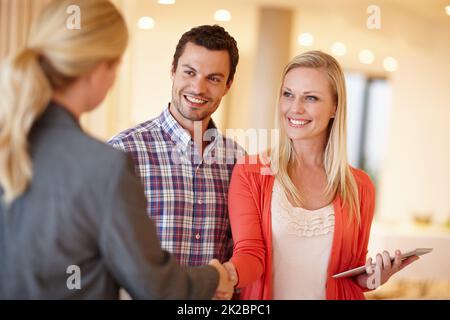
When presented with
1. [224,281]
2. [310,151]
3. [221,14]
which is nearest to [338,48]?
[221,14]

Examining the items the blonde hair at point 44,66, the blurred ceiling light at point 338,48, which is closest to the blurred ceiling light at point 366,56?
the blurred ceiling light at point 338,48

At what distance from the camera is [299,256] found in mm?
1744

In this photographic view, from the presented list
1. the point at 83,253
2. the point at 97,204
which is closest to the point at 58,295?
the point at 83,253

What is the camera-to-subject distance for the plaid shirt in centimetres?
183

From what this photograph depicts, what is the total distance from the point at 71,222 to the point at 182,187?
74 centimetres

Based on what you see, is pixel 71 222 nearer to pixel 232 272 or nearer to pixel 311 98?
pixel 232 272

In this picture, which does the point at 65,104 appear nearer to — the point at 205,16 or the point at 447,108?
the point at 205,16

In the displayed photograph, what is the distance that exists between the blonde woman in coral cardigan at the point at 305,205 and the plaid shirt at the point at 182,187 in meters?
0.09

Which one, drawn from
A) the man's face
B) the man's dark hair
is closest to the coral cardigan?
the man's face

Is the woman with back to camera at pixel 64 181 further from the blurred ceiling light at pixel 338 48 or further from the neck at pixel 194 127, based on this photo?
the blurred ceiling light at pixel 338 48

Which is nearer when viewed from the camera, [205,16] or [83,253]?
[83,253]

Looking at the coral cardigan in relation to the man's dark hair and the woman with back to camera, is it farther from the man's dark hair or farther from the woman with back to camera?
the woman with back to camera
